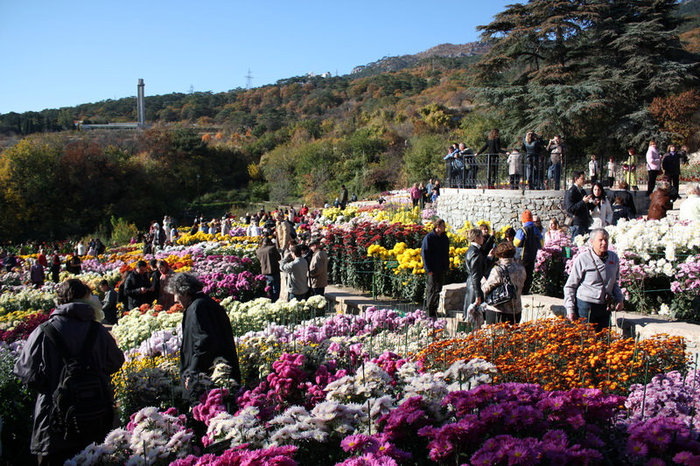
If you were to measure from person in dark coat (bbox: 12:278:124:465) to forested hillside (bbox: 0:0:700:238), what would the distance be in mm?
25166

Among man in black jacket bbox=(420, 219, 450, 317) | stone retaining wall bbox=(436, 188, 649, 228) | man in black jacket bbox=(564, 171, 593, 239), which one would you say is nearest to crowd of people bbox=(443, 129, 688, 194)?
stone retaining wall bbox=(436, 188, 649, 228)

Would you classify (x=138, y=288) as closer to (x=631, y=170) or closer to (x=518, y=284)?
(x=518, y=284)

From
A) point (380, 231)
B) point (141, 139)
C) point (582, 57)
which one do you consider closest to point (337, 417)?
point (380, 231)

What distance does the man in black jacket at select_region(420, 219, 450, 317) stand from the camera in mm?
7560

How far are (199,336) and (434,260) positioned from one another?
425 cm

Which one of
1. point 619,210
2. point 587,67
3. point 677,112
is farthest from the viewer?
point 587,67

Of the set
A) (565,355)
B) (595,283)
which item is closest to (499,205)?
(595,283)

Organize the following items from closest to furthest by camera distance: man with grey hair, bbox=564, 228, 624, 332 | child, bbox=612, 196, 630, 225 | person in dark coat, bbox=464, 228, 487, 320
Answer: man with grey hair, bbox=564, 228, 624, 332 < person in dark coat, bbox=464, 228, 487, 320 < child, bbox=612, 196, 630, 225

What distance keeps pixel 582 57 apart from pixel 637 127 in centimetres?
542

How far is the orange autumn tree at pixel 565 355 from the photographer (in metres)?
3.98

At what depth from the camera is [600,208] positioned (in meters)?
10.3

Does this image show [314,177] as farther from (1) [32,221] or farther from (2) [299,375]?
(2) [299,375]

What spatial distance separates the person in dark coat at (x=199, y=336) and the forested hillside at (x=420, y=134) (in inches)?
966

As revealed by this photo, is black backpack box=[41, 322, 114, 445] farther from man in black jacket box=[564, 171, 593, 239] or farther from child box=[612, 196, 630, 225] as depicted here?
child box=[612, 196, 630, 225]
